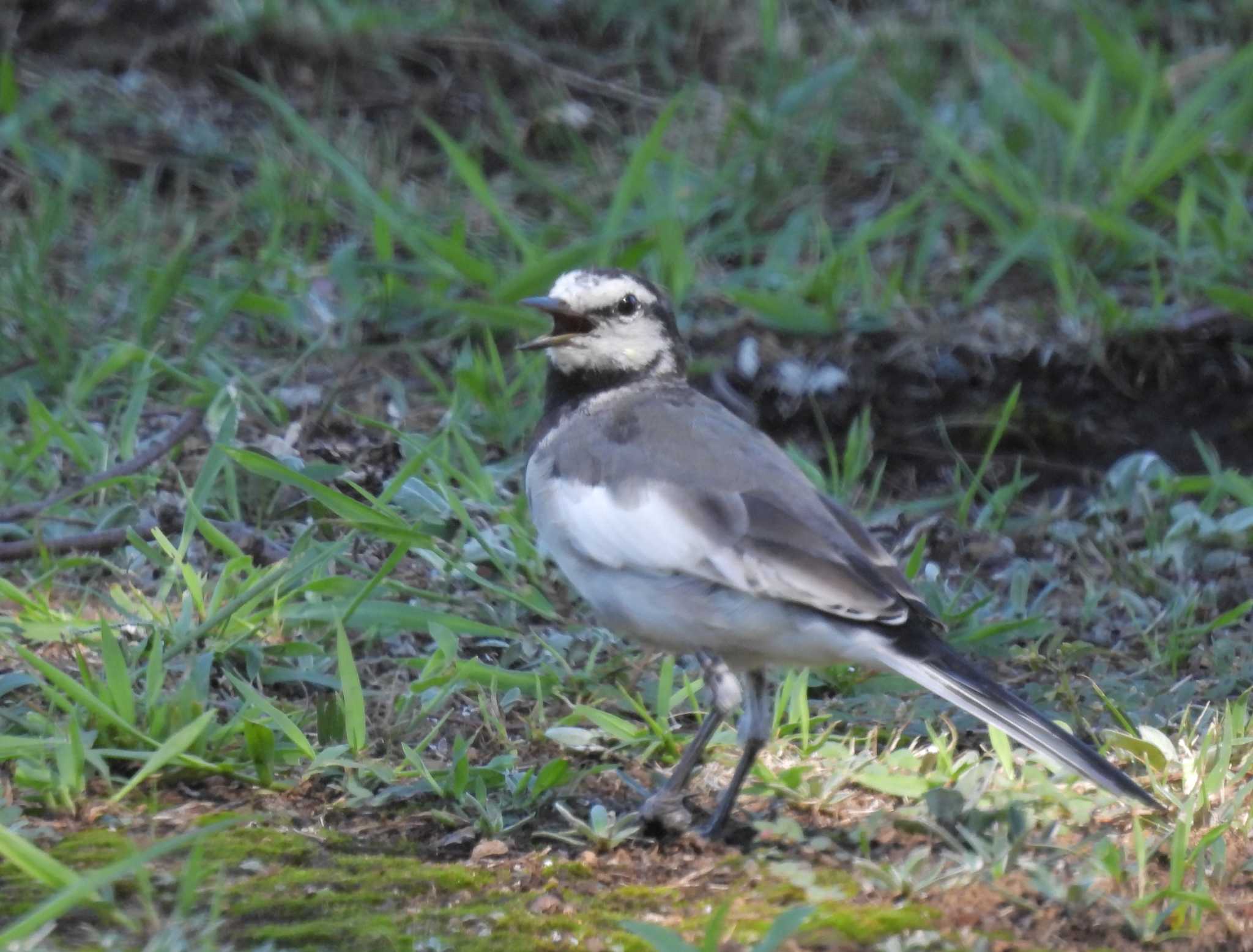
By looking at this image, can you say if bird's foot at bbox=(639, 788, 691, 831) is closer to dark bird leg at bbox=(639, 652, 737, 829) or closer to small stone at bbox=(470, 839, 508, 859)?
dark bird leg at bbox=(639, 652, 737, 829)

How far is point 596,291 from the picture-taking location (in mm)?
4793

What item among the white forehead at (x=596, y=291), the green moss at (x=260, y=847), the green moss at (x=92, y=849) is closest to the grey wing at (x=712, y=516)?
the white forehead at (x=596, y=291)

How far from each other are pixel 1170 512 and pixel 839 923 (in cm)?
274

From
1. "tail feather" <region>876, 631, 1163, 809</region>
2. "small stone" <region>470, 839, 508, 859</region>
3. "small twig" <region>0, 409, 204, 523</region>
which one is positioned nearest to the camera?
"tail feather" <region>876, 631, 1163, 809</region>

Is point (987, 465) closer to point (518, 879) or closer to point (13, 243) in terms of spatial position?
point (518, 879)

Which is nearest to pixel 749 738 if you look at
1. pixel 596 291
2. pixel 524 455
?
A: pixel 596 291

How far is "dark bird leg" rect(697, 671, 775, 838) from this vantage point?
3.74 m

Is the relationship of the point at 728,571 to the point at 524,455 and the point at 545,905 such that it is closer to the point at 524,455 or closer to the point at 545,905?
the point at 545,905

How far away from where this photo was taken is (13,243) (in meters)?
6.21

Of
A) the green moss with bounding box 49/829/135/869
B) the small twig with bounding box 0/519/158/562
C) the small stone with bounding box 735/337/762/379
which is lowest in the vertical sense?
the small twig with bounding box 0/519/158/562

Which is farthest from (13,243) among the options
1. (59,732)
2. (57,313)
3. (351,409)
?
(59,732)

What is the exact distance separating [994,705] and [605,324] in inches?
66.6

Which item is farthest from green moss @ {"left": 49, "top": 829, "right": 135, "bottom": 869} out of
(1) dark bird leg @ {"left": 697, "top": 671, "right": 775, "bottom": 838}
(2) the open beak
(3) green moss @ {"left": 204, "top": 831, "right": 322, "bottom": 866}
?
(2) the open beak

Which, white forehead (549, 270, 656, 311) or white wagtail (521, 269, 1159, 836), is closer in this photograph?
white wagtail (521, 269, 1159, 836)
